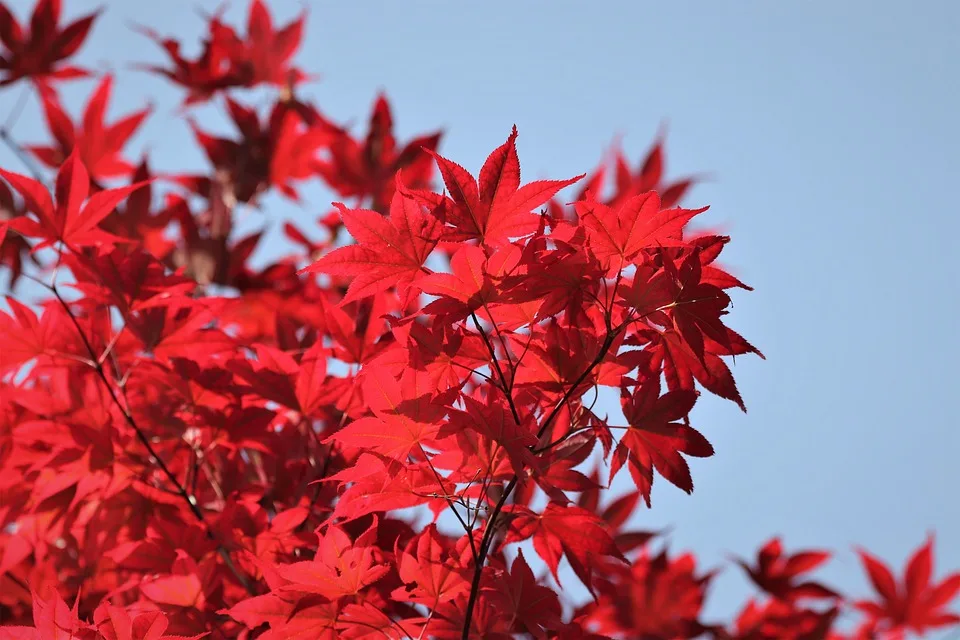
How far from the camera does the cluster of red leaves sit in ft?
2.60

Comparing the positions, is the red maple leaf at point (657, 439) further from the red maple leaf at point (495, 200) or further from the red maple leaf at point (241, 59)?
the red maple leaf at point (241, 59)

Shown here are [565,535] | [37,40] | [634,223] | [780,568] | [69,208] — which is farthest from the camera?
[37,40]

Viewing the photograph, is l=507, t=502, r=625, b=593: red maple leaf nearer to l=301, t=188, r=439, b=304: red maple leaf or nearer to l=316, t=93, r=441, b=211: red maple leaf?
l=301, t=188, r=439, b=304: red maple leaf

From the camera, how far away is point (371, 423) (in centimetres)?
80

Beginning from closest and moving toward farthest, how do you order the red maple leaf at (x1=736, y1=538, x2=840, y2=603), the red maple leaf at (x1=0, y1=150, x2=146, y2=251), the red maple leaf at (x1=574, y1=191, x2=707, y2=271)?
the red maple leaf at (x1=574, y1=191, x2=707, y2=271)
the red maple leaf at (x1=0, y1=150, x2=146, y2=251)
the red maple leaf at (x1=736, y1=538, x2=840, y2=603)

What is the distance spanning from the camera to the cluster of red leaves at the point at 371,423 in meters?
0.79

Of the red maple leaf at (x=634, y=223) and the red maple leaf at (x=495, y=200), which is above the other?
the red maple leaf at (x=495, y=200)

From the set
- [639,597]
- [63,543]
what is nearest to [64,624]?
[63,543]

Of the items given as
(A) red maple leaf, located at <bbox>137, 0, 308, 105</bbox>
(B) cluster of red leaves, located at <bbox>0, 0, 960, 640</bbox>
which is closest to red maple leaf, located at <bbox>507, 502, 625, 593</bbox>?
(B) cluster of red leaves, located at <bbox>0, 0, 960, 640</bbox>

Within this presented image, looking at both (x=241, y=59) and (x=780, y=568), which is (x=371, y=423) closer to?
(x=780, y=568)

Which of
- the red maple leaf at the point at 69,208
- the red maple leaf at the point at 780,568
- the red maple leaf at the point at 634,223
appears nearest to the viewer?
the red maple leaf at the point at 634,223

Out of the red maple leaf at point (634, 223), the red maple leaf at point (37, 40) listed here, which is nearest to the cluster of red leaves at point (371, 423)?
the red maple leaf at point (634, 223)

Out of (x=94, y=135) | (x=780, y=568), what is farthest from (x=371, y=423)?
(x=94, y=135)

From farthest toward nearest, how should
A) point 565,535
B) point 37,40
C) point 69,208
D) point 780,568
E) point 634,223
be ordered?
1. point 37,40
2. point 780,568
3. point 69,208
4. point 565,535
5. point 634,223
